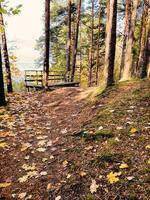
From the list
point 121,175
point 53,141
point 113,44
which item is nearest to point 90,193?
point 121,175

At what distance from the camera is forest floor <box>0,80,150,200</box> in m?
5.05

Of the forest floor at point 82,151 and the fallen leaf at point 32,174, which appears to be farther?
the fallen leaf at point 32,174

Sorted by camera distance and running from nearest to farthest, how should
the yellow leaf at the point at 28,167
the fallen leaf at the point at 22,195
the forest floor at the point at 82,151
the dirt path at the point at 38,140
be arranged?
the forest floor at the point at 82,151
the fallen leaf at the point at 22,195
the dirt path at the point at 38,140
the yellow leaf at the point at 28,167

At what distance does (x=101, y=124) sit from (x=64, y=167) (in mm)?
2101

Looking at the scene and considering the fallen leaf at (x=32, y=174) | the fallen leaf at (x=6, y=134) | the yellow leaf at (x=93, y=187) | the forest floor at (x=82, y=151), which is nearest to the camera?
the yellow leaf at (x=93, y=187)

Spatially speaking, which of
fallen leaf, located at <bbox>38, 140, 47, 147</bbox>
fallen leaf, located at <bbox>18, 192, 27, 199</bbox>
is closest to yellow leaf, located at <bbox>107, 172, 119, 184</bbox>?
fallen leaf, located at <bbox>18, 192, 27, 199</bbox>

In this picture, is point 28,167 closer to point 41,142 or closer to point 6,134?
point 41,142

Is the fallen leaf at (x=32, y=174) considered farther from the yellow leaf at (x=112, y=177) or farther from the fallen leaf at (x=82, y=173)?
the yellow leaf at (x=112, y=177)

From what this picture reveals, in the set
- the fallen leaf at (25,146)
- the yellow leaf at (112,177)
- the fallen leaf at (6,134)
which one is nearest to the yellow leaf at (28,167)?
the fallen leaf at (25,146)

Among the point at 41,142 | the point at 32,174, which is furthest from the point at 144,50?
the point at 32,174

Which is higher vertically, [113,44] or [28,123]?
[113,44]

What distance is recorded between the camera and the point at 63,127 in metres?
8.67

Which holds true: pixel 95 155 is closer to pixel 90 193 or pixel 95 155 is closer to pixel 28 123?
pixel 90 193

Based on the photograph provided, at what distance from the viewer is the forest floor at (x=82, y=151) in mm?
5047
